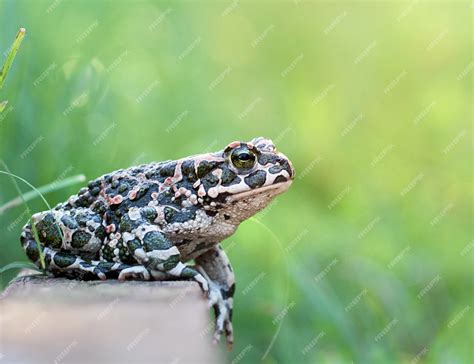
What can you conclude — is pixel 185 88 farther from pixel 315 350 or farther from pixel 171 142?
pixel 315 350

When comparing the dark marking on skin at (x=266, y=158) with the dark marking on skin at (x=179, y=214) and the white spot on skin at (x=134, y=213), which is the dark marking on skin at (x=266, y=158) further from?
the white spot on skin at (x=134, y=213)

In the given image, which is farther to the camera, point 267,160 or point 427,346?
point 427,346

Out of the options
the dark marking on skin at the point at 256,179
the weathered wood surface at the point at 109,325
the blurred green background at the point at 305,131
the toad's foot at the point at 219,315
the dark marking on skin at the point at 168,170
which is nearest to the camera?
the weathered wood surface at the point at 109,325

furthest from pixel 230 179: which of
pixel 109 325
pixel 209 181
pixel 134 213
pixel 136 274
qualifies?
pixel 109 325

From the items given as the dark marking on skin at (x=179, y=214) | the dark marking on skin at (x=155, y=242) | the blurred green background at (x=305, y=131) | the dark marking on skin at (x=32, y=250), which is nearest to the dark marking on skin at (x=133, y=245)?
the dark marking on skin at (x=155, y=242)

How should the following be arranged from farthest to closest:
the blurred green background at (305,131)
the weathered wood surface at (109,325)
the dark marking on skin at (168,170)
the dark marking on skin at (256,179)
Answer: the blurred green background at (305,131)
the dark marking on skin at (168,170)
the dark marking on skin at (256,179)
the weathered wood surface at (109,325)

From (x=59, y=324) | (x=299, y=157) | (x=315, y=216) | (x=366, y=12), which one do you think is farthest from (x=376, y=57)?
(x=59, y=324)

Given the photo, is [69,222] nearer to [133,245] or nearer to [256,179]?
[133,245]
